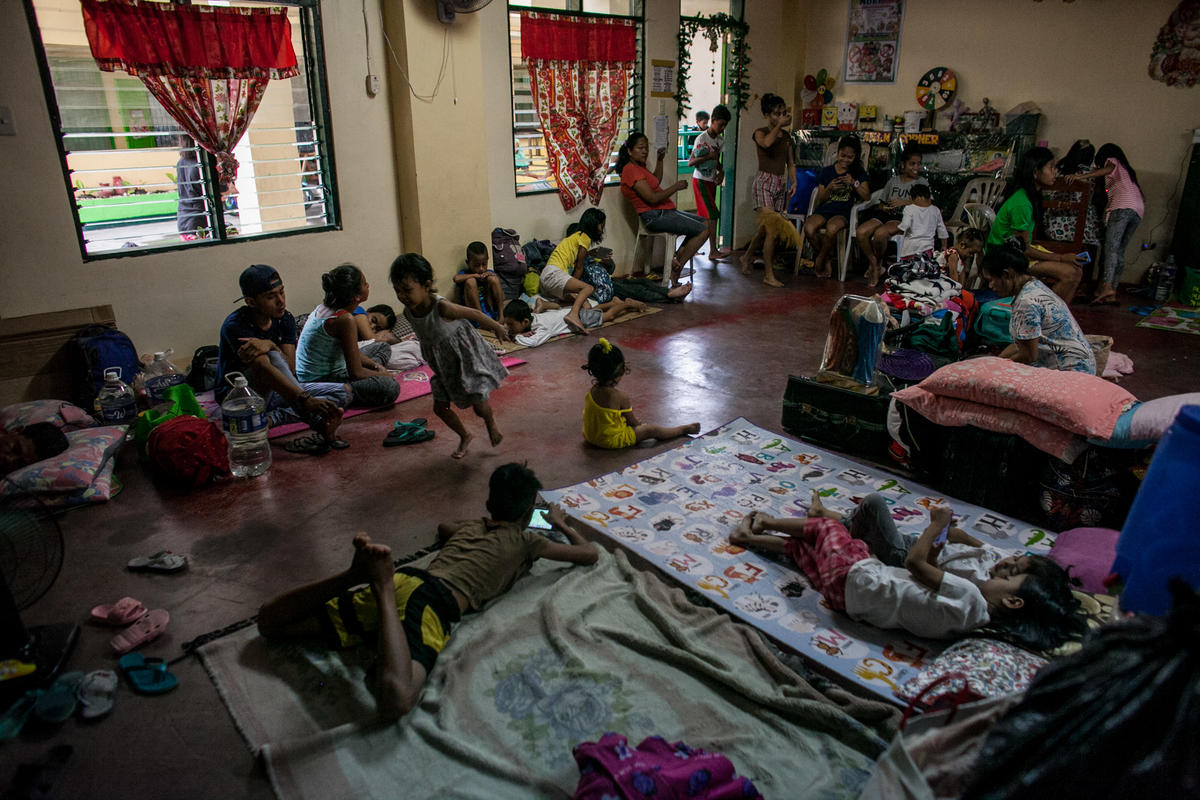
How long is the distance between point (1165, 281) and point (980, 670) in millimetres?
6309

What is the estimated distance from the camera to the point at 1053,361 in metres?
3.98

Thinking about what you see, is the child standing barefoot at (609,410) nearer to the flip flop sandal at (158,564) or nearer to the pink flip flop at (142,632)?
the flip flop sandal at (158,564)

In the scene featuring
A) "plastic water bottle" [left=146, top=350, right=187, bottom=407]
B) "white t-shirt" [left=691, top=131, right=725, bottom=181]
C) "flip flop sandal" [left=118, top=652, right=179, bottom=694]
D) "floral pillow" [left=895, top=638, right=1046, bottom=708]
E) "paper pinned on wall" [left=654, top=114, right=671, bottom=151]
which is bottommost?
"flip flop sandal" [left=118, top=652, right=179, bottom=694]

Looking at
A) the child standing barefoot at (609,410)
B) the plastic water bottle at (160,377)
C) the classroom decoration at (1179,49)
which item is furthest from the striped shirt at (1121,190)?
the plastic water bottle at (160,377)

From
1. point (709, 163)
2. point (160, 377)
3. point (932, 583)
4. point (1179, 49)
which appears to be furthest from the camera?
point (709, 163)

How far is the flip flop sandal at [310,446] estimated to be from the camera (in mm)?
4199

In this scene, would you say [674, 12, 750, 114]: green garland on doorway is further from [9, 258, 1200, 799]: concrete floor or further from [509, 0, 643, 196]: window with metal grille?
[9, 258, 1200, 799]: concrete floor

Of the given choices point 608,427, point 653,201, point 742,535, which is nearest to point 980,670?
point 742,535

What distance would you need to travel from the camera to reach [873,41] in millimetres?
8719

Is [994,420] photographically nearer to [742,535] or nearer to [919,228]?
[742,535]

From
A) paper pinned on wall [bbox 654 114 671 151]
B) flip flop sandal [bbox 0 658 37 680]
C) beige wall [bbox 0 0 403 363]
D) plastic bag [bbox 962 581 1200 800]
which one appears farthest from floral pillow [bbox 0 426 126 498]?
paper pinned on wall [bbox 654 114 671 151]

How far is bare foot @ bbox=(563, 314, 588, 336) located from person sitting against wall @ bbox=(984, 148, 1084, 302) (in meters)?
3.30

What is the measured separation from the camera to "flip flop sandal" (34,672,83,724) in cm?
229

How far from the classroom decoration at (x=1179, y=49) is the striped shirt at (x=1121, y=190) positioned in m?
0.93
